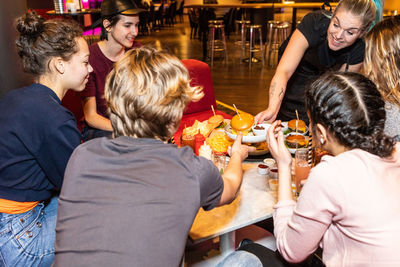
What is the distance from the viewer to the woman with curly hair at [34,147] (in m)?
1.43

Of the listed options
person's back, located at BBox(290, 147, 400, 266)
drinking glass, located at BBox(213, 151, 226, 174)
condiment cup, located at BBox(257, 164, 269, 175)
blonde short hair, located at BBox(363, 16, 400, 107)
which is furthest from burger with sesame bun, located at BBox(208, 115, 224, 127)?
person's back, located at BBox(290, 147, 400, 266)

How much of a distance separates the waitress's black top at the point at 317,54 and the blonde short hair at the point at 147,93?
150 centimetres

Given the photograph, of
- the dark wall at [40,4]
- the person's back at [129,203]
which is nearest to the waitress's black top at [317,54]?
the person's back at [129,203]

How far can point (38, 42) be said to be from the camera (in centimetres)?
164

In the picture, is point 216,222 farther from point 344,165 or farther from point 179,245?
point 344,165

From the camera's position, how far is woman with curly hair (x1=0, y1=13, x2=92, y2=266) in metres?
1.43

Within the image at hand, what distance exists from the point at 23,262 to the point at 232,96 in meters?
4.55

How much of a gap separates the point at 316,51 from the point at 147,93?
174cm

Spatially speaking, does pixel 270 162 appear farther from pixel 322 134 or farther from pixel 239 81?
pixel 239 81

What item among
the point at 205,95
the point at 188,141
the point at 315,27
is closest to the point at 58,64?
the point at 188,141

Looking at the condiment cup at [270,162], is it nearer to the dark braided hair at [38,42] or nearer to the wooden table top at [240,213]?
the wooden table top at [240,213]

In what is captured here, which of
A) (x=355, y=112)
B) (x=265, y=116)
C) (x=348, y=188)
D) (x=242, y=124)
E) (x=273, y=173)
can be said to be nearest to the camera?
(x=348, y=188)

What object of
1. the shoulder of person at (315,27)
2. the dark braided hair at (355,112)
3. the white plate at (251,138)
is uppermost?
the shoulder of person at (315,27)

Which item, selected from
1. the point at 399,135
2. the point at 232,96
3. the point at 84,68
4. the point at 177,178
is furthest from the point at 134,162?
the point at 232,96
